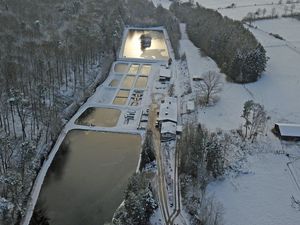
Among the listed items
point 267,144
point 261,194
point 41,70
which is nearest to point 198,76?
point 267,144

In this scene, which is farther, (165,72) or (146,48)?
(146,48)

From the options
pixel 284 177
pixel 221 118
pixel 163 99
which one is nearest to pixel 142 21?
pixel 163 99

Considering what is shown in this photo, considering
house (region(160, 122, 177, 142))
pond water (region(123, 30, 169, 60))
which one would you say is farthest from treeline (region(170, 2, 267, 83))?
house (region(160, 122, 177, 142))

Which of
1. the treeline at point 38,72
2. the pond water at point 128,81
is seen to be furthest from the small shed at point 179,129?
the pond water at point 128,81

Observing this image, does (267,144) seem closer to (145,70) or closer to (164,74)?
(164,74)

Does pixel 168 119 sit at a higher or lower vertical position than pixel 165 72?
lower

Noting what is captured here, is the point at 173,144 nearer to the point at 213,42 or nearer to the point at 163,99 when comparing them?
the point at 163,99
